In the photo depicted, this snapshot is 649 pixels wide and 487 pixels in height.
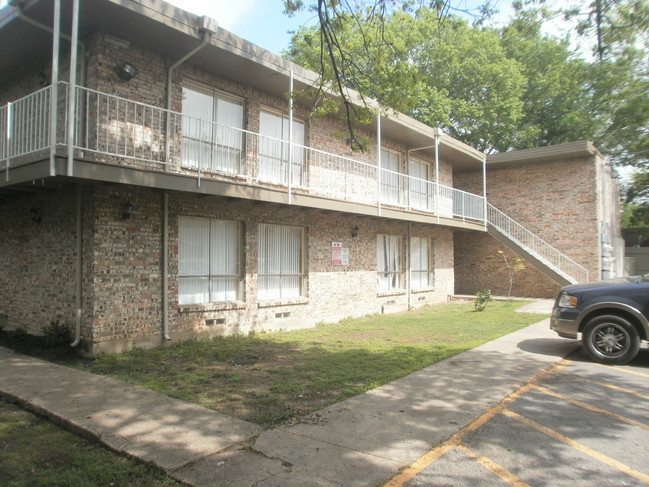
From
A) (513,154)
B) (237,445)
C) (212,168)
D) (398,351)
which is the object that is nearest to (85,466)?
(237,445)

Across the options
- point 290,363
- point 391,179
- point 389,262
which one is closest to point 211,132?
point 290,363

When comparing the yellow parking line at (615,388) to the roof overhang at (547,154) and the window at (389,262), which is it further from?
the roof overhang at (547,154)

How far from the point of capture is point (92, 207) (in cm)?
764

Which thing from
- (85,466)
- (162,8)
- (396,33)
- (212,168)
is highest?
(396,33)

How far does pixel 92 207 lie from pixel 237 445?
524cm

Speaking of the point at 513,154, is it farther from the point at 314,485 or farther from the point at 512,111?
the point at 314,485

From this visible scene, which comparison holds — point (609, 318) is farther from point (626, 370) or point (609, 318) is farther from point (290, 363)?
point (290, 363)

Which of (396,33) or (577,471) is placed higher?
(396,33)

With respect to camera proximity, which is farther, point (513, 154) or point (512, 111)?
point (512, 111)

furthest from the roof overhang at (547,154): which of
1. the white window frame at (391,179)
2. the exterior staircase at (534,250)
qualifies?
the white window frame at (391,179)

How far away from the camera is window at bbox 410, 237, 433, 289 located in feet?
54.2

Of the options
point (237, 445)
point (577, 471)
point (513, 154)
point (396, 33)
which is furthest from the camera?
point (396, 33)

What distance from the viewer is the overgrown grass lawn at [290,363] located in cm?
550

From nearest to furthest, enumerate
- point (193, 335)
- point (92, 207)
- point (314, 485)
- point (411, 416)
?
1. point (314, 485)
2. point (411, 416)
3. point (92, 207)
4. point (193, 335)
